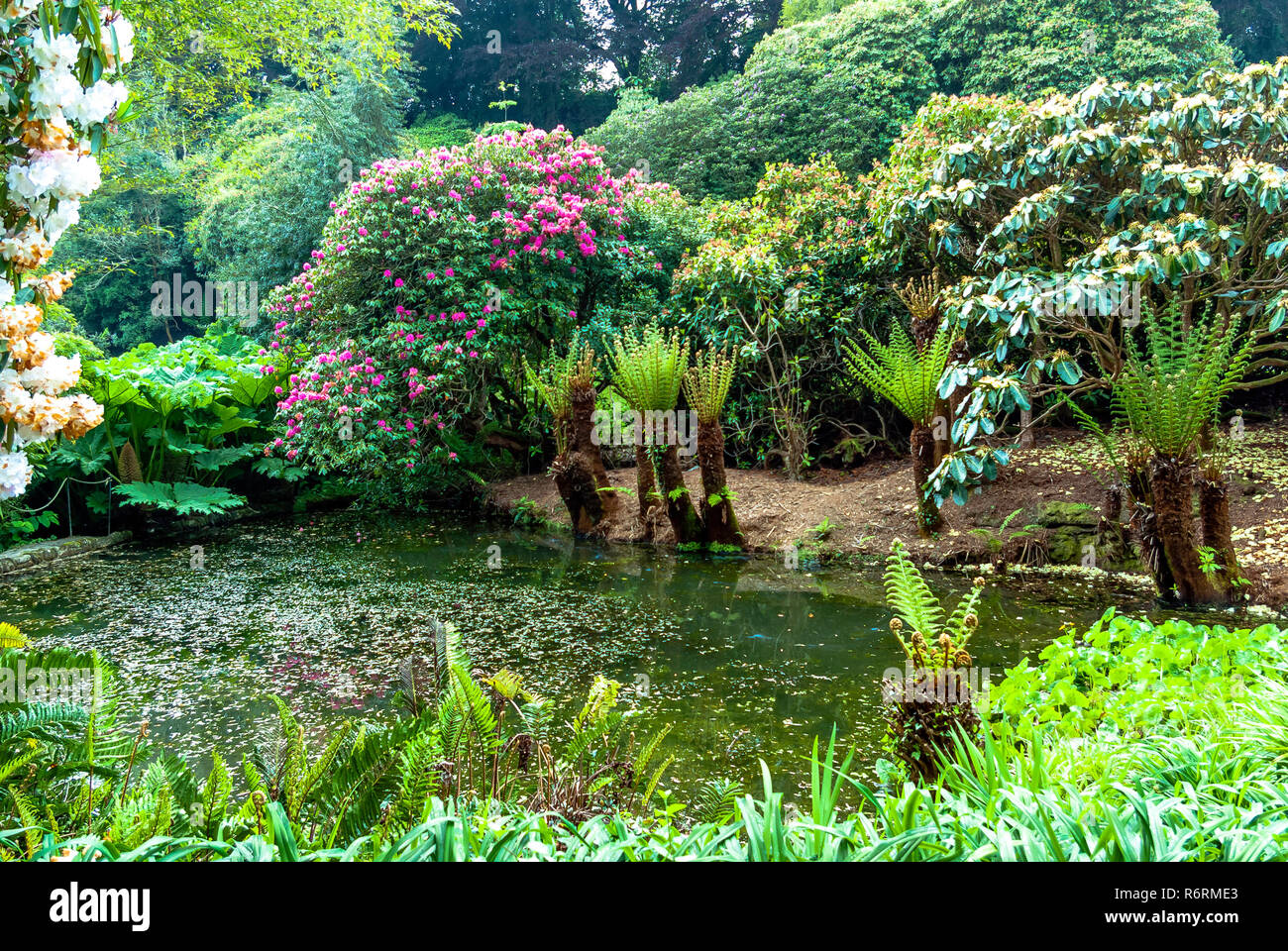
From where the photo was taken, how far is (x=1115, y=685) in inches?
113

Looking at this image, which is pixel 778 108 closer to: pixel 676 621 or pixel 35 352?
pixel 676 621

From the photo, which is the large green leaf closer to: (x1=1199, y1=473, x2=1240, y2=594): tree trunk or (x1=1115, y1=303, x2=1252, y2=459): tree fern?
(x1=1115, y1=303, x2=1252, y2=459): tree fern

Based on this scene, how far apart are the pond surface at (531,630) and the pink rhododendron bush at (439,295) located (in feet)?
4.77

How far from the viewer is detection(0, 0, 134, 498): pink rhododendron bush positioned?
134 cm

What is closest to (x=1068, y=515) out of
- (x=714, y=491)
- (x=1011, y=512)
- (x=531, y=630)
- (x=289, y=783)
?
(x=1011, y=512)

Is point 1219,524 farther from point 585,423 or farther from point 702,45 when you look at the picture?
point 702,45

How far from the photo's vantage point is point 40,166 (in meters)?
1.36

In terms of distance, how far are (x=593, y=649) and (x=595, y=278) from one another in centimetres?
577

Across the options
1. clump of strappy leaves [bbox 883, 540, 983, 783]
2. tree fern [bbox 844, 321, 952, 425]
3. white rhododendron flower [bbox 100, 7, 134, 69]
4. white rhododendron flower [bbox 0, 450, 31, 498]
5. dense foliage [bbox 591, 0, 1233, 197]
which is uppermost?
dense foliage [bbox 591, 0, 1233, 197]

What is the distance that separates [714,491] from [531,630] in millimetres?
2159

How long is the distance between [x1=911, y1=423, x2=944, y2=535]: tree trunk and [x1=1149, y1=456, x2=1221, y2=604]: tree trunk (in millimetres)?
1603

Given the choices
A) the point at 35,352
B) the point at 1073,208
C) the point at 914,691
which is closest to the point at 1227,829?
the point at 914,691

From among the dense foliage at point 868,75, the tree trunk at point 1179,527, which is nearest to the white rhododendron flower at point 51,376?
the tree trunk at point 1179,527

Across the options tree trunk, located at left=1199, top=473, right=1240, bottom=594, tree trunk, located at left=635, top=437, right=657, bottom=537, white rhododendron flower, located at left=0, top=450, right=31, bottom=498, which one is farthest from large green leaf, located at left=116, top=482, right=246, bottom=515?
tree trunk, located at left=1199, top=473, right=1240, bottom=594
